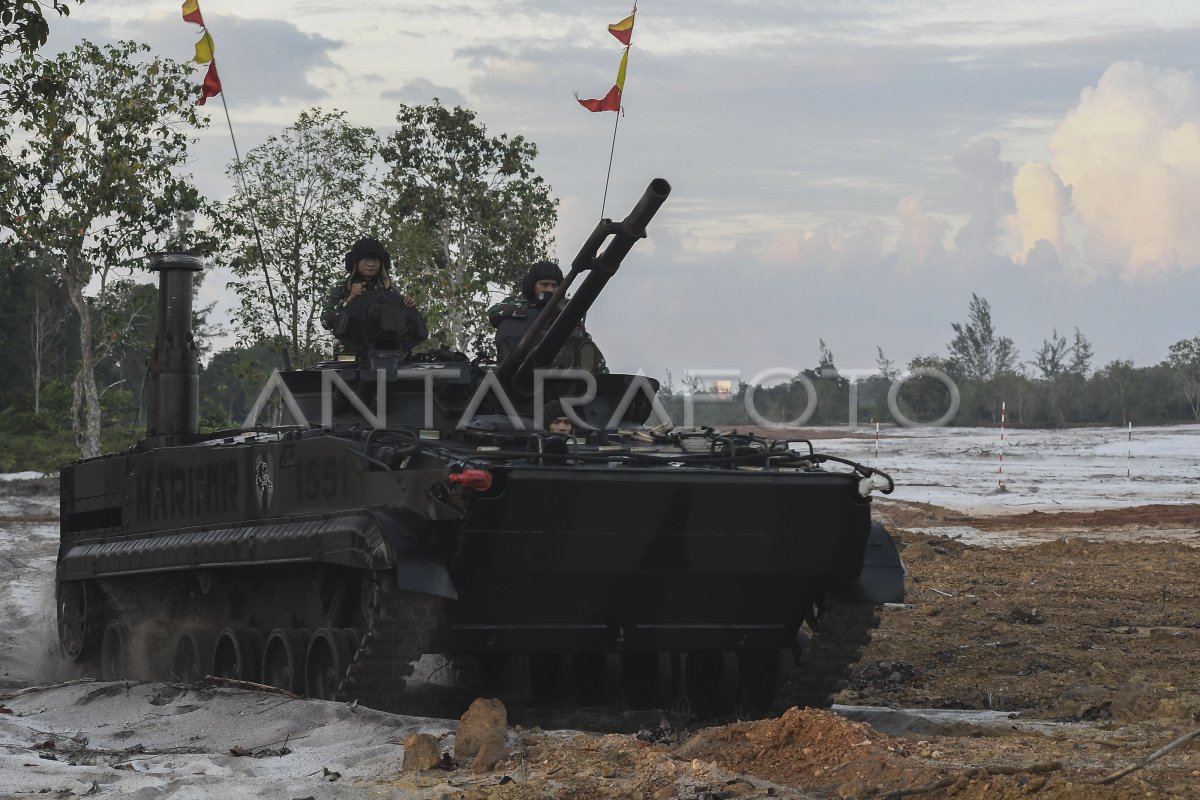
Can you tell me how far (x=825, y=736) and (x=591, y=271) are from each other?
3248 millimetres

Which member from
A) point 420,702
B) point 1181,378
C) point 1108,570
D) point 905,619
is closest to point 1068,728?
point 420,702

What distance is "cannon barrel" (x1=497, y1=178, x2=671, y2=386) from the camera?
30.5ft

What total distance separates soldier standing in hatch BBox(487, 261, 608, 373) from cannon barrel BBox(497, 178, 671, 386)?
0.76 meters

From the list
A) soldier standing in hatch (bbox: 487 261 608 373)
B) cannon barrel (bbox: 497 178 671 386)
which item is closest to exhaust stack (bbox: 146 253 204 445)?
soldier standing in hatch (bbox: 487 261 608 373)

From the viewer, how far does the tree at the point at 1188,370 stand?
2485 inches

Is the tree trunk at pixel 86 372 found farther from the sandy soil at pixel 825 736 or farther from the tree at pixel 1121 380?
the tree at pixel 1121 380

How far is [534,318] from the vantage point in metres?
11.5

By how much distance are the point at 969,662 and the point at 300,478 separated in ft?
16.6

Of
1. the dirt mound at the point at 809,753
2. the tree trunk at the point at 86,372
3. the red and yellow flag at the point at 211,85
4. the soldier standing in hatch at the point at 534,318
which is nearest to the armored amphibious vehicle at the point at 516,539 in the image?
the soldier standing in hatch at the point at 534,318

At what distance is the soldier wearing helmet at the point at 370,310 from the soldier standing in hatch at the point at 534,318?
59 cm

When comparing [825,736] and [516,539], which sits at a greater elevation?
[516,539]

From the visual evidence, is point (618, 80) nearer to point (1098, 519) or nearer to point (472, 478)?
point (472, 478)

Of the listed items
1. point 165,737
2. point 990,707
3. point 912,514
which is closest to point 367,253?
point 165,737

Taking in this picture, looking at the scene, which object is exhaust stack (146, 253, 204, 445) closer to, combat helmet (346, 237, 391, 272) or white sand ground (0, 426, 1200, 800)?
combat helmet (346, 237, 391, 272)
